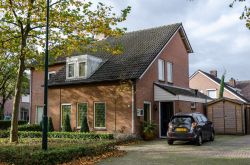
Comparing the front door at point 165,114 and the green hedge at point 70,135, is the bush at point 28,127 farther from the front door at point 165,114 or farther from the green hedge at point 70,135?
the front door at point 165,114

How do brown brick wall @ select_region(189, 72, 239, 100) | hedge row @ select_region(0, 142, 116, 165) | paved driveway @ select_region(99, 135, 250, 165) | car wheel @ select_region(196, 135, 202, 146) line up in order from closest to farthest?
hedge row @ select_region(0, 142, 116, 165)
paved driveway @ select_region(99, 135, 250, 165)
car wheel @ select_region(196, 135, 202, 146)
brown brick wall @ select_region(189, 72, 239, 100)

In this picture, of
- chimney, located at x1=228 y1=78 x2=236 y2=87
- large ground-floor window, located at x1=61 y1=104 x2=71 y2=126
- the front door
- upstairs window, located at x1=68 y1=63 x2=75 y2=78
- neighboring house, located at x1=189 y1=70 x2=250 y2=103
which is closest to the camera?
the front door

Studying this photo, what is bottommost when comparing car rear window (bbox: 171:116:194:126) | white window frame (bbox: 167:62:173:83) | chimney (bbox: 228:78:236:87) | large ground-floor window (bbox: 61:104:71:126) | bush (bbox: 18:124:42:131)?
bush (bbox: 18:124:42:131)

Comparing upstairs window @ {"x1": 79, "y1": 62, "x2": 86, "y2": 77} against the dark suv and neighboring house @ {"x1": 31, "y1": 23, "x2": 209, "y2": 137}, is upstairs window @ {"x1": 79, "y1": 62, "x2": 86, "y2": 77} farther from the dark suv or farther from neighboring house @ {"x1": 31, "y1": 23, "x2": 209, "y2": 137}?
the dark suv

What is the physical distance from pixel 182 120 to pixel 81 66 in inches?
408

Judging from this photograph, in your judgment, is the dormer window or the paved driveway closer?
the paved driveway

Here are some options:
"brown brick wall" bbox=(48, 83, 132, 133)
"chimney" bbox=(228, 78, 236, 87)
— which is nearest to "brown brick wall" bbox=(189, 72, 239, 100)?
"chimney" bbox=(228, 78, 236, 87)

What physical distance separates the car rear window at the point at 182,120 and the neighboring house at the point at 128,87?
4033mm

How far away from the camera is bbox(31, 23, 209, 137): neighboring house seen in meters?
22.2

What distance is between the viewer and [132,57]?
24156 millimetres

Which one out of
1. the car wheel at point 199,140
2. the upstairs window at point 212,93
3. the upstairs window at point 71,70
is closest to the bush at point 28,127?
the upstairs window at point 71,70

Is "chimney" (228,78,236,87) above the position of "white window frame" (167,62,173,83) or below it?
above

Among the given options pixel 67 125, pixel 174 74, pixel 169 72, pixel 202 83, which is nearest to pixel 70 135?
pixel 67 125

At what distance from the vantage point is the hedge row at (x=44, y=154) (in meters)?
11.7
